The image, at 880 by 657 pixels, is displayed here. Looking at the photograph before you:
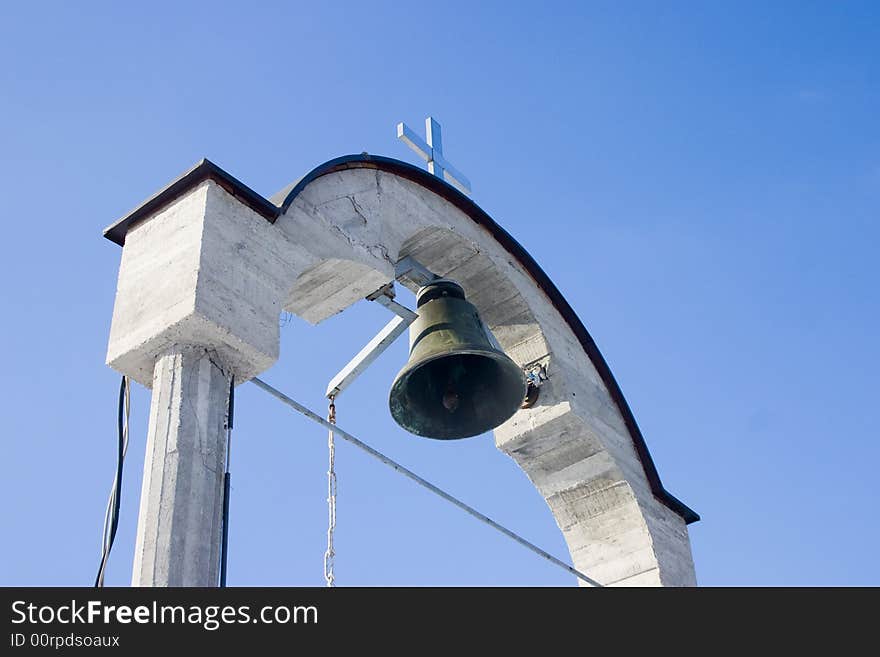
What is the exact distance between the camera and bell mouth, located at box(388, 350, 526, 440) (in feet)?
24.1

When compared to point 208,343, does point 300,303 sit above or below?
above

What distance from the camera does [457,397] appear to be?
24.4 feet

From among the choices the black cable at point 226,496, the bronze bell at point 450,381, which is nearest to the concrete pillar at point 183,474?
the black cable at point 226,496

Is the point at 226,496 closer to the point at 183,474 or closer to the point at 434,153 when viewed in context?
the point at 183,474

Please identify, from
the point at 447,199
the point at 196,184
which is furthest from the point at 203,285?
the point at 447,199

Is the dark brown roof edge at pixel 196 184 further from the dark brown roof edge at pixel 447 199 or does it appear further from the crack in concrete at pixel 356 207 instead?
the crack in concrete at pixel 356 207

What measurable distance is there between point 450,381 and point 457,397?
0.34 ft

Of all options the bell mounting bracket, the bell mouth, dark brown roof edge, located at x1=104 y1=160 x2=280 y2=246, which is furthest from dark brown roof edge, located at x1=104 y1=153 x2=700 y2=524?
the bell mouth

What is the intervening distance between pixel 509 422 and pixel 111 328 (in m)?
2.71

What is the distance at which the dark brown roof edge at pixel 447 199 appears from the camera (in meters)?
6.39

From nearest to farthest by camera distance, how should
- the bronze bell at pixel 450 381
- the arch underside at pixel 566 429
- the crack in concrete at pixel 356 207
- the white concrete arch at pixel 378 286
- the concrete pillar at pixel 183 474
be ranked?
the concrete pillar at pixel 183 474 → the white concrete arch at pixel 378 286 → the crack in concrete at pixel 356 207 → the bronze bell at pixel 450 381 → the arch underside at pixel 566 429
